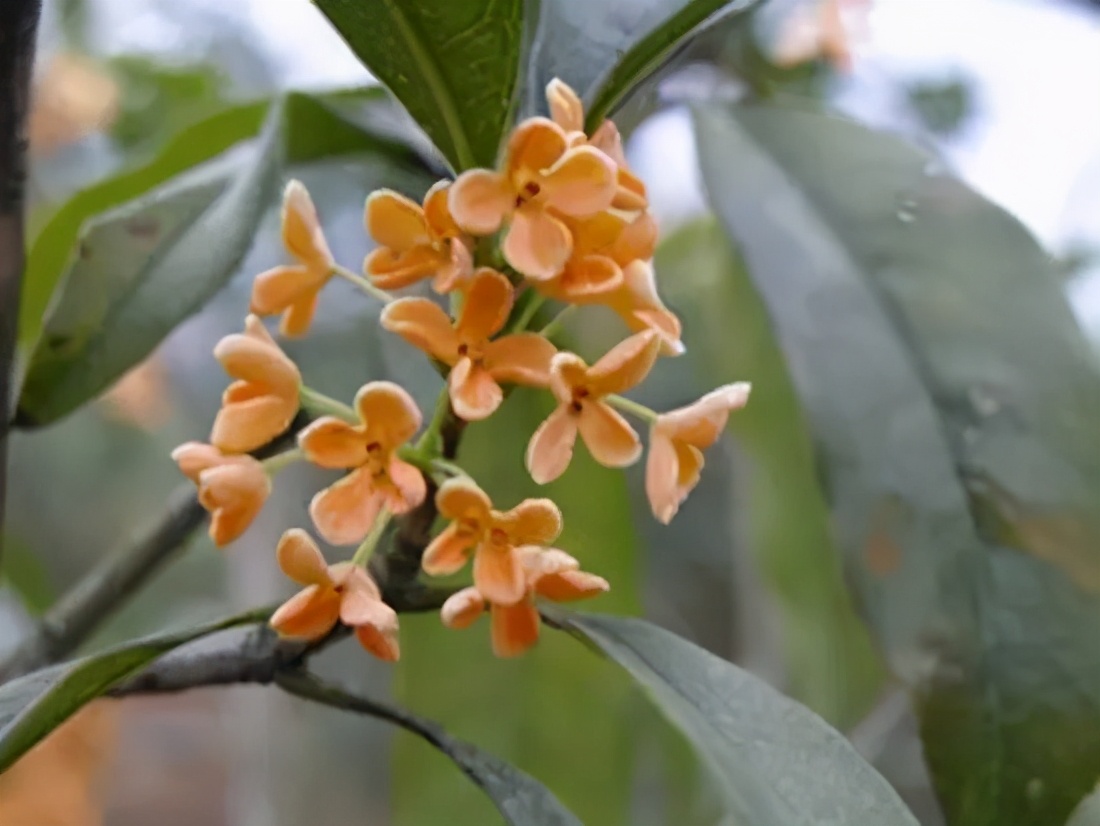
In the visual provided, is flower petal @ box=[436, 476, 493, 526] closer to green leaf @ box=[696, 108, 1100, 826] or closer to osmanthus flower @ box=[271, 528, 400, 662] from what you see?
osmanthus flower @ box=[271, 528, 400, 662]

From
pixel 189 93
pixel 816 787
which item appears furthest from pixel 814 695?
pixel 189 93

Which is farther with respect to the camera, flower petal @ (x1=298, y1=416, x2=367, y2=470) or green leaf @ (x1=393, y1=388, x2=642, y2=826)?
green leaf @ (x1=393, y1=388, x2=642, y2=826)

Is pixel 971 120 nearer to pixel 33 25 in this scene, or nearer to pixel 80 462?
pixel 33 25

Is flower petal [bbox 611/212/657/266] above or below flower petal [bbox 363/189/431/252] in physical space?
below

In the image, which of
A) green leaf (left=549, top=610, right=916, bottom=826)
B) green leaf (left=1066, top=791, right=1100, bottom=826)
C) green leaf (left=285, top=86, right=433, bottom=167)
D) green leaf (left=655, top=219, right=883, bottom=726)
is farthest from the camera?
green leaf (left=655, top=219, right=883, bottom=726)

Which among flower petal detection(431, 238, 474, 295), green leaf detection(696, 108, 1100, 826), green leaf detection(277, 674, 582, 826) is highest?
flower petal detection(431, 238, 474, 295)

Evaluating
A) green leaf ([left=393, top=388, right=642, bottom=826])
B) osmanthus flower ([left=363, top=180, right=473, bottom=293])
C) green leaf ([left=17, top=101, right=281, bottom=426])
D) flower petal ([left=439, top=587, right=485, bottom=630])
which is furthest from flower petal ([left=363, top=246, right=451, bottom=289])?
green leaf ([left=393, top=388, right=642, bottom=826])

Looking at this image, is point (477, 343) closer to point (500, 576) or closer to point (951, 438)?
point (500, 576)
